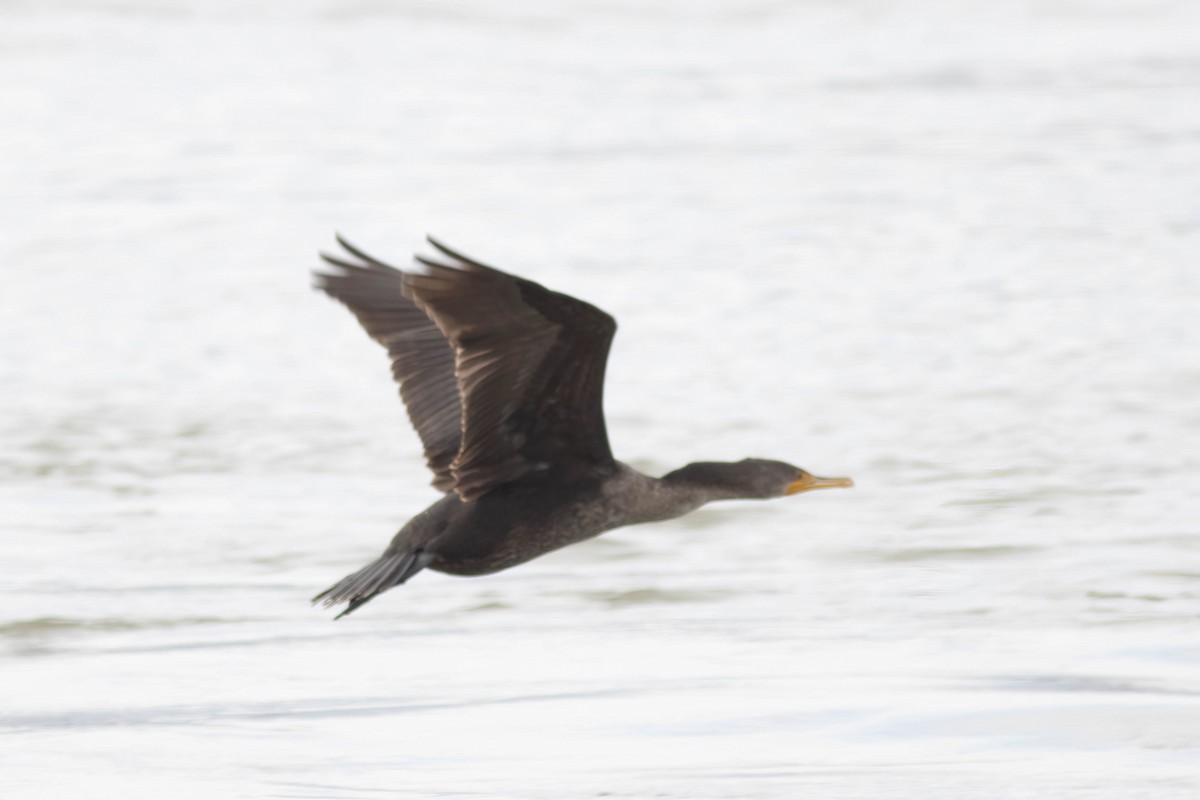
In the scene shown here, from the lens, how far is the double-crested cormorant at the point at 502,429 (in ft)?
17.3

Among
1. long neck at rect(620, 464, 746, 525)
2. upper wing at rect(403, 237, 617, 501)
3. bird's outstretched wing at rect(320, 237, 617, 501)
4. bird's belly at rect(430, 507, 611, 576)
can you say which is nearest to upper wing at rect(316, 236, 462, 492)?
bird's outstretched wing at rect(320, 237, 617, 501)

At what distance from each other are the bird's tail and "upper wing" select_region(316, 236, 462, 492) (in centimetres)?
58

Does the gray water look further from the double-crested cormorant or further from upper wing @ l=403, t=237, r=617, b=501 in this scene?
upper wing @ l=403, t=237, r=617, b=501

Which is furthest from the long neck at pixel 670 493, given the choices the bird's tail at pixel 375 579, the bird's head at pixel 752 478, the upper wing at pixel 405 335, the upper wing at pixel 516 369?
the upper wing at pixel 405 335

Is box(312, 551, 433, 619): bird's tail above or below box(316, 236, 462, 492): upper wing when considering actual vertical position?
below

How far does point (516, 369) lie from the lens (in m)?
5.46

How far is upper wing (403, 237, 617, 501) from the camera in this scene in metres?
5.19

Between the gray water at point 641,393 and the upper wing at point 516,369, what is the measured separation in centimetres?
79

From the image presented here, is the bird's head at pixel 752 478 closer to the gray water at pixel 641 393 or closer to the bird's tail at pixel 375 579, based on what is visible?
the gray water at pixel 641 393

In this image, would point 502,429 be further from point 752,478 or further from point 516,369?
point 752,478

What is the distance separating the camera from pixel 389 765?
5824 millimetres

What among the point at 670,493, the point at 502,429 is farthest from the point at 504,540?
the point at 670,493

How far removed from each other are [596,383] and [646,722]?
1133 mm

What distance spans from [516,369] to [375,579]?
625 millimetres
